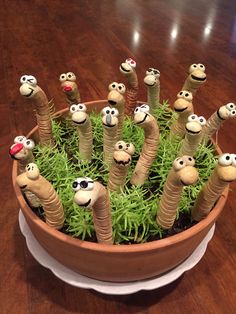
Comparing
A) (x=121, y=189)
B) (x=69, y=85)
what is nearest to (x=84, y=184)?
(x=121, y=189)

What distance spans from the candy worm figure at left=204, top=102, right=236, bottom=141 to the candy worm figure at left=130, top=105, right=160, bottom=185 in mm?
104

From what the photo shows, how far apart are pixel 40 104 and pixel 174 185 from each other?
0.77 feet

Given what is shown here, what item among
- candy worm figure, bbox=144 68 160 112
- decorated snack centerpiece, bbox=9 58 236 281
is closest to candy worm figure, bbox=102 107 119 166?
decorated snack centerpiece, bbox=9 58 236 281

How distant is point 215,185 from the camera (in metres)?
0.38

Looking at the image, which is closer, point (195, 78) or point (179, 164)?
point (179, 164)

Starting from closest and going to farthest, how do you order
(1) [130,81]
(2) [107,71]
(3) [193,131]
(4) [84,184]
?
(4) [84,184]
(3) [193,131]
(1) [130,81]
(2) [107,71]

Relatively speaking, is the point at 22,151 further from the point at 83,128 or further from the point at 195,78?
the point at 195,78

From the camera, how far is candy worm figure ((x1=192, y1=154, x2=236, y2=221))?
35cm

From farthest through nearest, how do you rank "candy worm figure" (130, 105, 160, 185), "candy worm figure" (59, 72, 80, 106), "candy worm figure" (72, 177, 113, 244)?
1. "candy worm figure" (59, 72, 80, 106)
2. "candy worm figure" (130, 105, 160, 185)
3. "candy worm figure" (72, 177, 113, 244)

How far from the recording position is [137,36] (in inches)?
43.4

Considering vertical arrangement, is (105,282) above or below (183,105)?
below

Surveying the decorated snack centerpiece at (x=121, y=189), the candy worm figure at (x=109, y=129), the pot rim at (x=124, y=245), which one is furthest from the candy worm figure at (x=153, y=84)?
the pot rim at (x=124, y=245)

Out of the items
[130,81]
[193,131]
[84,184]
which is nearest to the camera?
[84,184]

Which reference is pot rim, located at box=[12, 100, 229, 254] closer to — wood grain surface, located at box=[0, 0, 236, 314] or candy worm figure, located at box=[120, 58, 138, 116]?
wood grain surface, located at box=[0, 0, 236, 314]
